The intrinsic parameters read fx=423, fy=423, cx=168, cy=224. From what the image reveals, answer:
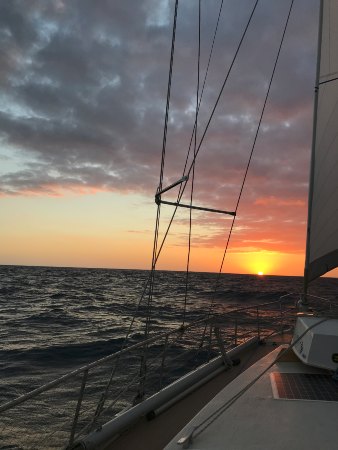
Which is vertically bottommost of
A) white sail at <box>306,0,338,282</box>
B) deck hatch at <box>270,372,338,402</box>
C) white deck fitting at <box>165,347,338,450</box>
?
white deck fitting at <box>165,347,338,450</box>

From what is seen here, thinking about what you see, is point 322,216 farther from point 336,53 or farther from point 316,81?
point 336,53

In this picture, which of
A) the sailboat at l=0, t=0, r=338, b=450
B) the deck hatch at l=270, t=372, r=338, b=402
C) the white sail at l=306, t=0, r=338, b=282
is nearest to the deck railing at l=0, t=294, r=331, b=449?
the sailboat at l=0, t=0, r=338, b=450

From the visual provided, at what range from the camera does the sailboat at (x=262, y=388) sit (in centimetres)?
343

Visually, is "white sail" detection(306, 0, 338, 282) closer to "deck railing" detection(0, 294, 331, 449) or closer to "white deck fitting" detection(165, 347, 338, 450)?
"deck railing" detection(0, 294, 331, 449)

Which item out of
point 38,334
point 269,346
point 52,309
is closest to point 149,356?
point 269,346

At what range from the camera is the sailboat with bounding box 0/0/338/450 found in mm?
3434

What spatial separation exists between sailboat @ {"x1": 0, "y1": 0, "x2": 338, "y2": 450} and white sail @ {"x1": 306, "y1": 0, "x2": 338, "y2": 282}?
0.05 ft

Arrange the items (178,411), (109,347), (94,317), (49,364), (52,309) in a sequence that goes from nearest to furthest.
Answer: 1. (178,411)
2. (49,364)
3. (109,347)
4. (94,317)
5. (52,309)

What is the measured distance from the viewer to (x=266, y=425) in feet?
11.5

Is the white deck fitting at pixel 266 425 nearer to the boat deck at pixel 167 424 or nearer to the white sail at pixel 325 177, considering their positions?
the boat deck at pixel 167 424

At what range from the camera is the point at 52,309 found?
30391 mm

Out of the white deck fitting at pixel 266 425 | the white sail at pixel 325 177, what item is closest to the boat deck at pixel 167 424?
the white deck fitting at pixel 266 425

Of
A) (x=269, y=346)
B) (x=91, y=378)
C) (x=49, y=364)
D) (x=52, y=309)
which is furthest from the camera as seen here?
(x=52, y=309)

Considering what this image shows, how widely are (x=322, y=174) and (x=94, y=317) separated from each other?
22128 millimetres
